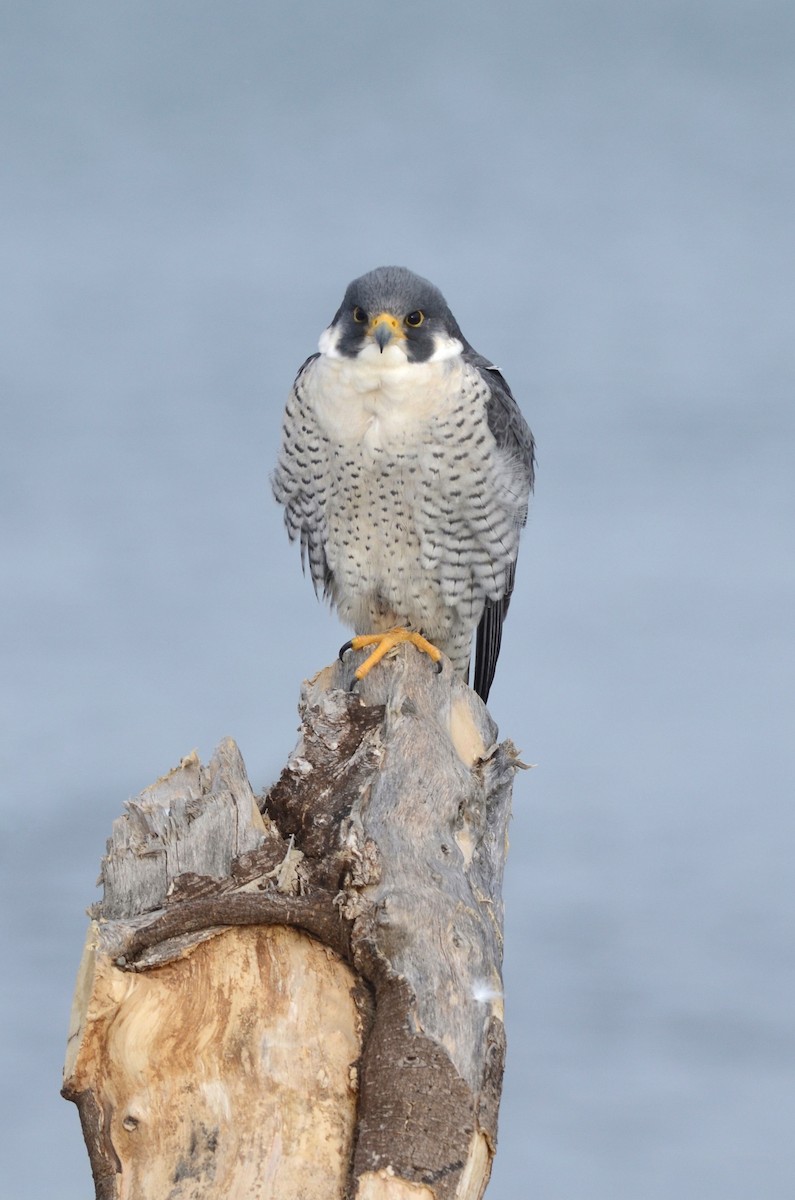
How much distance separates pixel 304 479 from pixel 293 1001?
266cm

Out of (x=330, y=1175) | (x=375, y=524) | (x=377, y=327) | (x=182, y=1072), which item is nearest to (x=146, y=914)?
A: (x=182, y=1072)

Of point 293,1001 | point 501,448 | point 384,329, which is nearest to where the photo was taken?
point 293,1001

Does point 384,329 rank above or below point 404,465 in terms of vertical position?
above

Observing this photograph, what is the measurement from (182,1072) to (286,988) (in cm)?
42

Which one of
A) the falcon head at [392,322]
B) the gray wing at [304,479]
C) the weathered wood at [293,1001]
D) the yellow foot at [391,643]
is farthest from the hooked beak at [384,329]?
the weathered wood at [293,1001]

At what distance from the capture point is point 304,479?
21.7 feet

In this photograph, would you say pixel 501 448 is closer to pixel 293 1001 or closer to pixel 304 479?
pixel 304 479

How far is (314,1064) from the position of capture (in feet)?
15.1

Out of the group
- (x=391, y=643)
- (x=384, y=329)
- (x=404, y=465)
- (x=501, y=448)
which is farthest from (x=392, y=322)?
(x=391, y=643)

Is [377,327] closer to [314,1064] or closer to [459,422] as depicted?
[459,422]

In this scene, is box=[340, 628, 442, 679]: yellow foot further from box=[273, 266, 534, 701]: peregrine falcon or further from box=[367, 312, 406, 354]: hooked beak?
box=[367, 312, 406, 354]: hooked beak

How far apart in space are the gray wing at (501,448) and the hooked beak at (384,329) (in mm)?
458

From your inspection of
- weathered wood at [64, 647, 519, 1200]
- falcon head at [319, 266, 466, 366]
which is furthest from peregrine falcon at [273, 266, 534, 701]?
weathered wood at [64, 647, 519, 1200]

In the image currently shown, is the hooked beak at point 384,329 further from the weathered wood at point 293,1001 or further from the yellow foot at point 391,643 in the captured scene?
the weathered wood at point 293,1001
